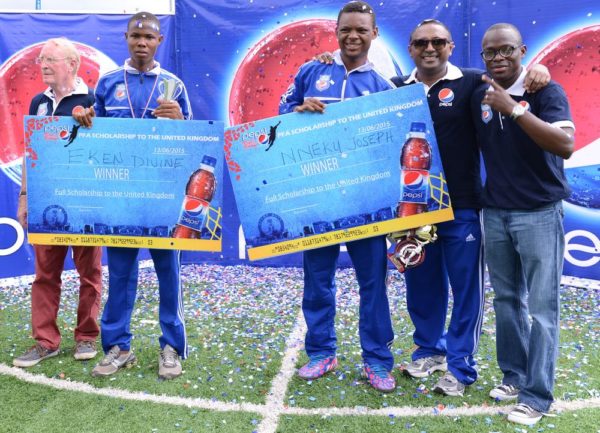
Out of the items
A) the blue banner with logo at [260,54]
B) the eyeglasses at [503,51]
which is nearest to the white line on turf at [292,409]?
the eyeglasses at [503,51]

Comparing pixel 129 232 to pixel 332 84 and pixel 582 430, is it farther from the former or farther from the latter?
pixel 582 430

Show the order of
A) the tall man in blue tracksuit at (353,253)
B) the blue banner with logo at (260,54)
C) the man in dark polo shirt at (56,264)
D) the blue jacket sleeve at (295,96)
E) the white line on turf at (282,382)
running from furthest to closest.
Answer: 1. the blue banner with logo at (260,54)
2. the man in dark polo shirt at (56,264)
3. the blue jacket sleeve at (295,96)
4. the tall man in blue tracksuit at (353,253)
5. the white line on turf at (282,382)

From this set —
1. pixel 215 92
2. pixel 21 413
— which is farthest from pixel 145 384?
pixel 215 92

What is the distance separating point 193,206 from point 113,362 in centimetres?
123

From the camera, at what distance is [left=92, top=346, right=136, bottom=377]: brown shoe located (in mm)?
3615

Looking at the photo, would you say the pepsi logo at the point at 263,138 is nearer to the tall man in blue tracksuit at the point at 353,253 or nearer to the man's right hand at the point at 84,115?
the tall man in blue tracksuit at the point at 353,253

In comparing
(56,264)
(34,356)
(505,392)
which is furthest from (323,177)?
(34,356)

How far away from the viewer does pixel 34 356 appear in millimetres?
3869

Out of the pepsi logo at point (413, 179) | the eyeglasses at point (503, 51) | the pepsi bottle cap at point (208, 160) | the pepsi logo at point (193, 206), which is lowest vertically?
the pepsi logo at point (193, 206)

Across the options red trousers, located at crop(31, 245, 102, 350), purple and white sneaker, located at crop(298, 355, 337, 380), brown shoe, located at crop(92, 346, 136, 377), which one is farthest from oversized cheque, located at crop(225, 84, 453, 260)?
red trousers, located at crop(31, 245, 102, 350)

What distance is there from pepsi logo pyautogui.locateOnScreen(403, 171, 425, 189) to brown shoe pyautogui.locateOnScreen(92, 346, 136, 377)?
2.23 m

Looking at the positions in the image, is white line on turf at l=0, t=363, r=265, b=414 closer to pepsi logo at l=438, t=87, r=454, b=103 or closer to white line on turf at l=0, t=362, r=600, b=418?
white line on turf at l=0, t=362, r=600, b=418

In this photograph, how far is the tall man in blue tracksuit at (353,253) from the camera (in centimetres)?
326

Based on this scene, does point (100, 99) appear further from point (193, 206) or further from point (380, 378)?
point (380, 378)
